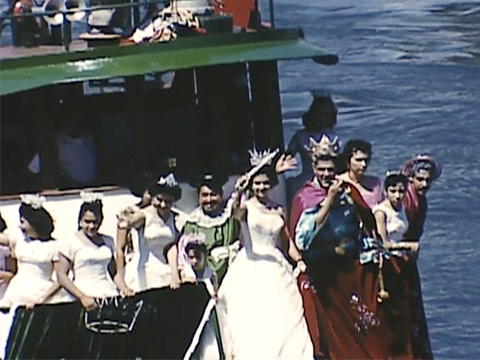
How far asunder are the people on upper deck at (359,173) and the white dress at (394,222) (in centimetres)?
3

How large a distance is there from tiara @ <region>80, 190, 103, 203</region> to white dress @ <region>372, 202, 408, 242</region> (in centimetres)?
94

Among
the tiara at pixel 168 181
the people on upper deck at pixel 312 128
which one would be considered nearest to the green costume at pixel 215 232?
the tiara at pixel 168 181

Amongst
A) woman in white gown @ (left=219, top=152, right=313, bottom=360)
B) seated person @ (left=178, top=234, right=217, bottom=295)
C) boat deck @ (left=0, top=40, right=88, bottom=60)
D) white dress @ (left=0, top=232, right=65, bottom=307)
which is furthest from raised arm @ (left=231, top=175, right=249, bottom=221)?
boat deck @ (left=0, top=40, right=88, bottom=60)

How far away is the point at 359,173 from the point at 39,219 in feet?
3.62

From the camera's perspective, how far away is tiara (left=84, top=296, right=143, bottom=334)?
701 cm

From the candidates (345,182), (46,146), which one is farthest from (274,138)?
(46,146)

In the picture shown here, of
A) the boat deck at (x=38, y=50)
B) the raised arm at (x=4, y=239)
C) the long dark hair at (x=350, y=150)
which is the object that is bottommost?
the raised arm at (x=4, y=239)

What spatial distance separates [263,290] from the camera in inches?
277

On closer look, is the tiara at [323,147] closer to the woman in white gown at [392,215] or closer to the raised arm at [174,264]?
the woman in white gown at [392,215]

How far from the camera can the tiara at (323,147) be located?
279 inches

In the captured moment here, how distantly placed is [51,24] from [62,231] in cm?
92

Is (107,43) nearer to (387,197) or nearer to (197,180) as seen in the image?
(197,180)

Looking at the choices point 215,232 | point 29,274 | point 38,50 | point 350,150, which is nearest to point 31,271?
point 29,274

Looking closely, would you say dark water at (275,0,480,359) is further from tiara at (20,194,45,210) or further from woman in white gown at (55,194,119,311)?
tiara at (20,194,45,210)
